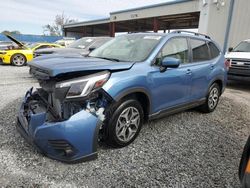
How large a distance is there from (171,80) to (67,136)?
1.94 meters

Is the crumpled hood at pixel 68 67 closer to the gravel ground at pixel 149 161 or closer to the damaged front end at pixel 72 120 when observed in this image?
the damaged front end at pixel 72 120

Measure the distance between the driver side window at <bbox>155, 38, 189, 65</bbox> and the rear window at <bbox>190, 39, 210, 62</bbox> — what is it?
0.84 ft

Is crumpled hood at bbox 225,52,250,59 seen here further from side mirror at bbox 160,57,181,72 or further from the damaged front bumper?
the damaged front bumper

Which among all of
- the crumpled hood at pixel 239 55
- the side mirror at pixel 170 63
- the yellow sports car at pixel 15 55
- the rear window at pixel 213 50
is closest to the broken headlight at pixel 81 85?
the side mirror at pixel 170 63

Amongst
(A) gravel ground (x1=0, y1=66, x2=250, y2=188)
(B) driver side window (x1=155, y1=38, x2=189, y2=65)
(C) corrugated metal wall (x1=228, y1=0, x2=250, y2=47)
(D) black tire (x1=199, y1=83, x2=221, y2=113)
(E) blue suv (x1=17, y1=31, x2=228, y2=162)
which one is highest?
(C) corrugated metal wall (x1=228, y1=0, x2=250, y2=47)

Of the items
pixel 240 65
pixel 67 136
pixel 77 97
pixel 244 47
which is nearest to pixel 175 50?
pixel 77 97

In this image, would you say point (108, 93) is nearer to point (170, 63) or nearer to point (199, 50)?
point (170, 63)

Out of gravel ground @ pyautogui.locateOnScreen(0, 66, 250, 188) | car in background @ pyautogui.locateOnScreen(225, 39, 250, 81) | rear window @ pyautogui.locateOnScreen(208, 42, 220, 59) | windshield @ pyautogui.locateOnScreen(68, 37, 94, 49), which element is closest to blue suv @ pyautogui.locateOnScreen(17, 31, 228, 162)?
gravel ground @ pyautogui.locateOnScreen(0, 66, 250, 188)

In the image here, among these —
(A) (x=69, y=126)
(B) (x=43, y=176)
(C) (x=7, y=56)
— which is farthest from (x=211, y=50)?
(C) (x=7, y=56)

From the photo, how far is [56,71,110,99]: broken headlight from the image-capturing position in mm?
2666

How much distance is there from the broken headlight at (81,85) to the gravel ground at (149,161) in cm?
90

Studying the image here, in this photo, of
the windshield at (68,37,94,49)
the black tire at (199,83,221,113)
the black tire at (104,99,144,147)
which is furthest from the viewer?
the windshield at (68,37,94,49)

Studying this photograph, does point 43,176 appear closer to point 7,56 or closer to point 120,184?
point 120,184

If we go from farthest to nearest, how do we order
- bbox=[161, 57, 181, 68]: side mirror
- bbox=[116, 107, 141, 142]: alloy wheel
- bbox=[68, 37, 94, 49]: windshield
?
bbox=[68, 37, 94, 49]: windshield < bbox=[161, 57, 181, 68]: side mirror < bbox=[116, 107, 141, 142]: alloy wheel
